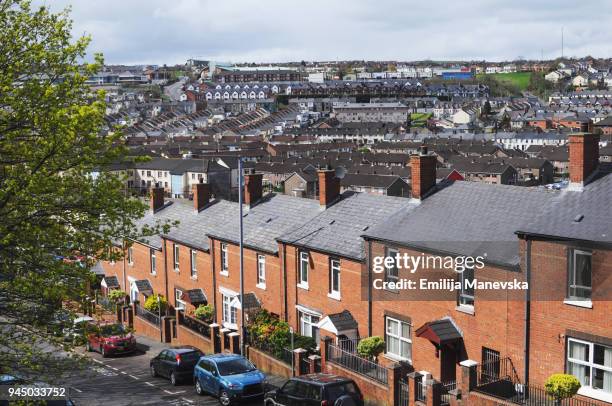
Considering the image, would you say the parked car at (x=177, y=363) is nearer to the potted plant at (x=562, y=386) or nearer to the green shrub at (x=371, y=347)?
the green shrub at (x=371, y=347)

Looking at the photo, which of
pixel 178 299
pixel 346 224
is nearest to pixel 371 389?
pixel 346 224

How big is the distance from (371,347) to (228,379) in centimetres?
448

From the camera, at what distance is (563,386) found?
1692 cm

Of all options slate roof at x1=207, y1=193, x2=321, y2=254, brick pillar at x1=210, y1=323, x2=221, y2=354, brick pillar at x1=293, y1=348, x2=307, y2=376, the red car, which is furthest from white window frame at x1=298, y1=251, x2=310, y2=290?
the red car

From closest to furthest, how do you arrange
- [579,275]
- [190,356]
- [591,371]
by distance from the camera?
1. [591,371]
2. [579,275]
3. [190,356]

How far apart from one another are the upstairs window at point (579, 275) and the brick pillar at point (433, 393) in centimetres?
404

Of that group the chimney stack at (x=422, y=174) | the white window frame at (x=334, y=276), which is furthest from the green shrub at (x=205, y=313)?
the chimney stack at (x=422, y=174)

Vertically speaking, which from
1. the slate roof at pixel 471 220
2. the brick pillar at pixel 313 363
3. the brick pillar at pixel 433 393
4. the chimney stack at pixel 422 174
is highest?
the chimney stack at pixel 422 174

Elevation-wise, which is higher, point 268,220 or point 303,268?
point 268,220

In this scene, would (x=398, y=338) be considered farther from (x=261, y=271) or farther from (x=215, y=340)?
(x=261, y=271)

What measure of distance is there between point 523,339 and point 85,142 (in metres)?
12.2

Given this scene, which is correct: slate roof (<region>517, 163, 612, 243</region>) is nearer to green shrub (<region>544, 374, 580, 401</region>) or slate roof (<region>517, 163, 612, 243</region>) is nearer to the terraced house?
the terraced house

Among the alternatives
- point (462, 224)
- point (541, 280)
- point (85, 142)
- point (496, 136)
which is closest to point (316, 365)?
point (462, 224)

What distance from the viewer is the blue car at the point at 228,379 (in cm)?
2184
